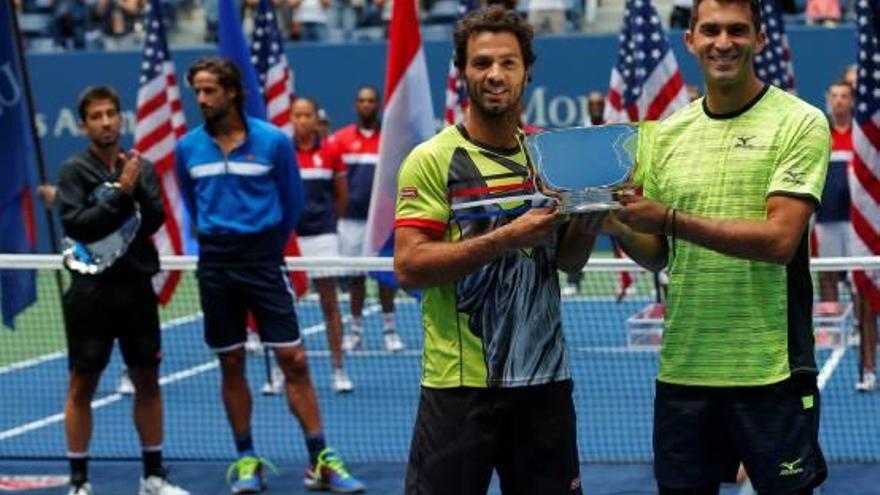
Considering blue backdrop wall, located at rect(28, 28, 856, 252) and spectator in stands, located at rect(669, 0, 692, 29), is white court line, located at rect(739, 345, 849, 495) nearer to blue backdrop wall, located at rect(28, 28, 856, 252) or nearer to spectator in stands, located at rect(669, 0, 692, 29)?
blue backdrop wall, located at rect(28, 28, 856, 252)

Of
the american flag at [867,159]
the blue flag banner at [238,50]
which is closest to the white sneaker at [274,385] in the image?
the blue flag banner at [238,50]

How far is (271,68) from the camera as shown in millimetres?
15156

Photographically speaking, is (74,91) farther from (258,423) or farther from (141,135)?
(258,423)

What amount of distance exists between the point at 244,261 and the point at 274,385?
3.43 meters

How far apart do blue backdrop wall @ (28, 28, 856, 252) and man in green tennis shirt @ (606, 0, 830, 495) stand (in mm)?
15112

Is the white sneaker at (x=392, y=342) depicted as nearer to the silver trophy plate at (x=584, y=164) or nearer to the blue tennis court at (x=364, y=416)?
the blue tennis court at (x=364, y=416)

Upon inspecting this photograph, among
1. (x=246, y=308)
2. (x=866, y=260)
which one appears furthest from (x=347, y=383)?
(x=866, y=260)

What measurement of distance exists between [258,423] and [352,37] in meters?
13.5

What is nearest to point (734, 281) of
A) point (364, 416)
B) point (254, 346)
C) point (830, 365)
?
point (364, 416)

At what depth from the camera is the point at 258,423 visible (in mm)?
11375

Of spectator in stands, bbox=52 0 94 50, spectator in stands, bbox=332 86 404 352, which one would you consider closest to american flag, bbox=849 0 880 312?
spectator in stands, bbox=332 86 404 352

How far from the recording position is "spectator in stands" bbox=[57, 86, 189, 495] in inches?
343

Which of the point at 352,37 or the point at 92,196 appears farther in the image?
the point at 352,37

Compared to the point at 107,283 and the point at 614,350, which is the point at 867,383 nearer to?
the point at 614,350
